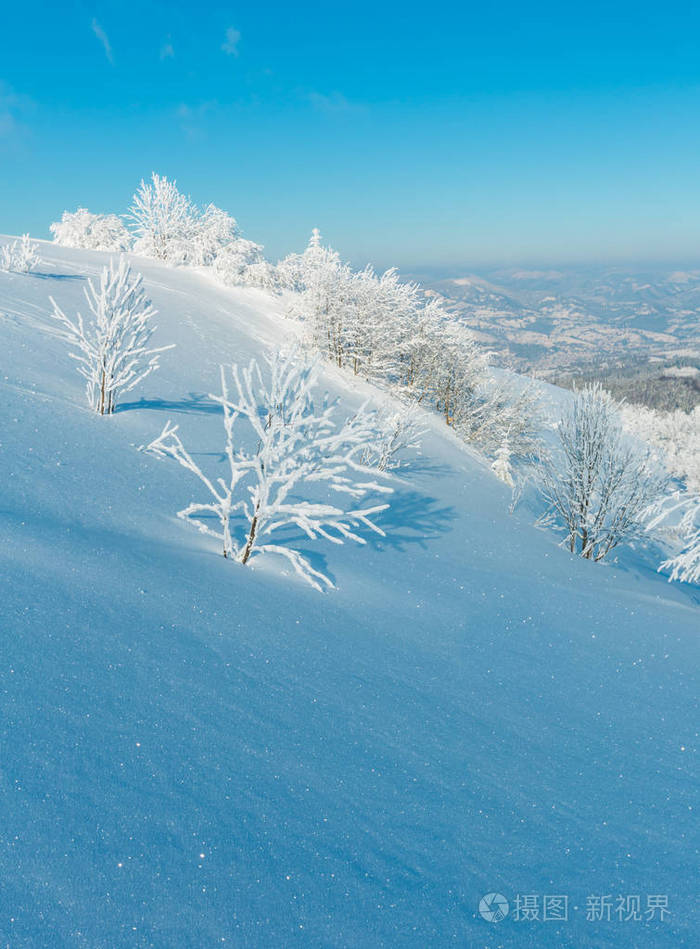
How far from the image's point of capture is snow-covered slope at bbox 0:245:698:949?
2.09 m

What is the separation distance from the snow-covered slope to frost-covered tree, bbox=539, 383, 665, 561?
4.46 meters

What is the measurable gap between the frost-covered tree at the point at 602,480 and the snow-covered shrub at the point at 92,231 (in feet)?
140

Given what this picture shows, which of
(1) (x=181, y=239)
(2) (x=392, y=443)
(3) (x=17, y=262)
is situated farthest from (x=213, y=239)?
(2) (x=392, y=443)

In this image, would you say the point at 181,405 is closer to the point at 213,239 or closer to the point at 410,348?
the point at 410,348

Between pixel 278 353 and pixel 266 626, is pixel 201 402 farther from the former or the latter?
pixel 266 626

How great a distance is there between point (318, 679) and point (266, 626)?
77cm

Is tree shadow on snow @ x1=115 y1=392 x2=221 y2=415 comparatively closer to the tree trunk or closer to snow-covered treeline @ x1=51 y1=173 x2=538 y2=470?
the tree trunk

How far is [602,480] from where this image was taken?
1105 cm

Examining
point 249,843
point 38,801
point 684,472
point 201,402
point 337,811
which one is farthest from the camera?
point 684,472

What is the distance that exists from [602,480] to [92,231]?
4915cm

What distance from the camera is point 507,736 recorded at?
3.68m

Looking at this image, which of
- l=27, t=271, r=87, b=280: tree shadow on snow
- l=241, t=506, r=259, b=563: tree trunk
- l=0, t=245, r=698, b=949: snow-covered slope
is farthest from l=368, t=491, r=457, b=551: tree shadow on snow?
l=27, t=271, r=87, b=280: tree shadow on snow

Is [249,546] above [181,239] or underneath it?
underneath

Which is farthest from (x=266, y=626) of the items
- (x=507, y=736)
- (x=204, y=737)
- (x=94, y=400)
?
(x=94, y=400)
